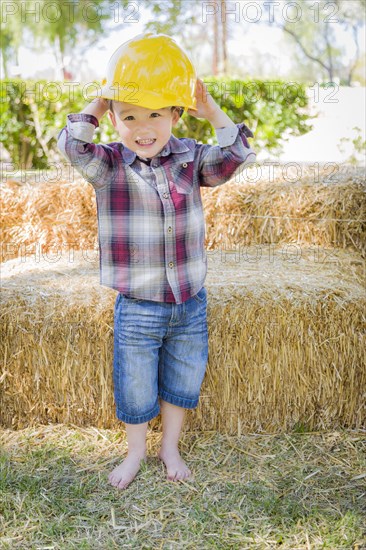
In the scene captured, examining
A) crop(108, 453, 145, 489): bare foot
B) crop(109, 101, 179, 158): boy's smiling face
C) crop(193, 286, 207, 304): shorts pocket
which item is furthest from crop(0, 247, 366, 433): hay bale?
crop(109, 101, 179, 158): boy's smiling face

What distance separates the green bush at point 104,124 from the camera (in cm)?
698

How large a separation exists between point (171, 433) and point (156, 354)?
1.07ft

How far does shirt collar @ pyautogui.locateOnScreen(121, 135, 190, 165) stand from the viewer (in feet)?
6.38

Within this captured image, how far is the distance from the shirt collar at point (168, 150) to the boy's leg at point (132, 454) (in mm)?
923

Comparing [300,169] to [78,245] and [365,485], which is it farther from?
[365,485]

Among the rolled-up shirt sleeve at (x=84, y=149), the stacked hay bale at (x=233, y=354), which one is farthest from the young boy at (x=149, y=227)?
the stacked hay bale at (x=233, y=354)

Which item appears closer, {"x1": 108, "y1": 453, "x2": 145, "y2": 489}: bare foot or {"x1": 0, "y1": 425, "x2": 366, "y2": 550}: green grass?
{"x1": 0, "y1": 425, "x2": 366, "y2": 550}: green grass

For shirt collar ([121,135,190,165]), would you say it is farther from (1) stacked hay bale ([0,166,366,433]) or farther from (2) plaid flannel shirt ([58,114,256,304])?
(1) stacked hay bale ([0,166,366,433])

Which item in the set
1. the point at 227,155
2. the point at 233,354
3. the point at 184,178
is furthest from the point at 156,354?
the point at 227,155

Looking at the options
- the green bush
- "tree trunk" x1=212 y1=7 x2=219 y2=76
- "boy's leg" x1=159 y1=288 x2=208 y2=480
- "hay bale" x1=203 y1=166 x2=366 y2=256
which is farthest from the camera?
"tree trunk" x1=212 y1=7 x2=219 y2=76

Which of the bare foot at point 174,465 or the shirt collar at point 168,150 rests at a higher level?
the shirt collar at point 168,150

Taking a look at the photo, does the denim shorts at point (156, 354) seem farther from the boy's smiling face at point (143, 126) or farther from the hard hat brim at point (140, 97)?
the hard hat brim at point (140, 97)

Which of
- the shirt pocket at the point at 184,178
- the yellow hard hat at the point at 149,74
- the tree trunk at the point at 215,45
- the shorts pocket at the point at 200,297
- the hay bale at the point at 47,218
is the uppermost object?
the tree trunk at the point at 215,45

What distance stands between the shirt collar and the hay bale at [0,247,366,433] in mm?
598
